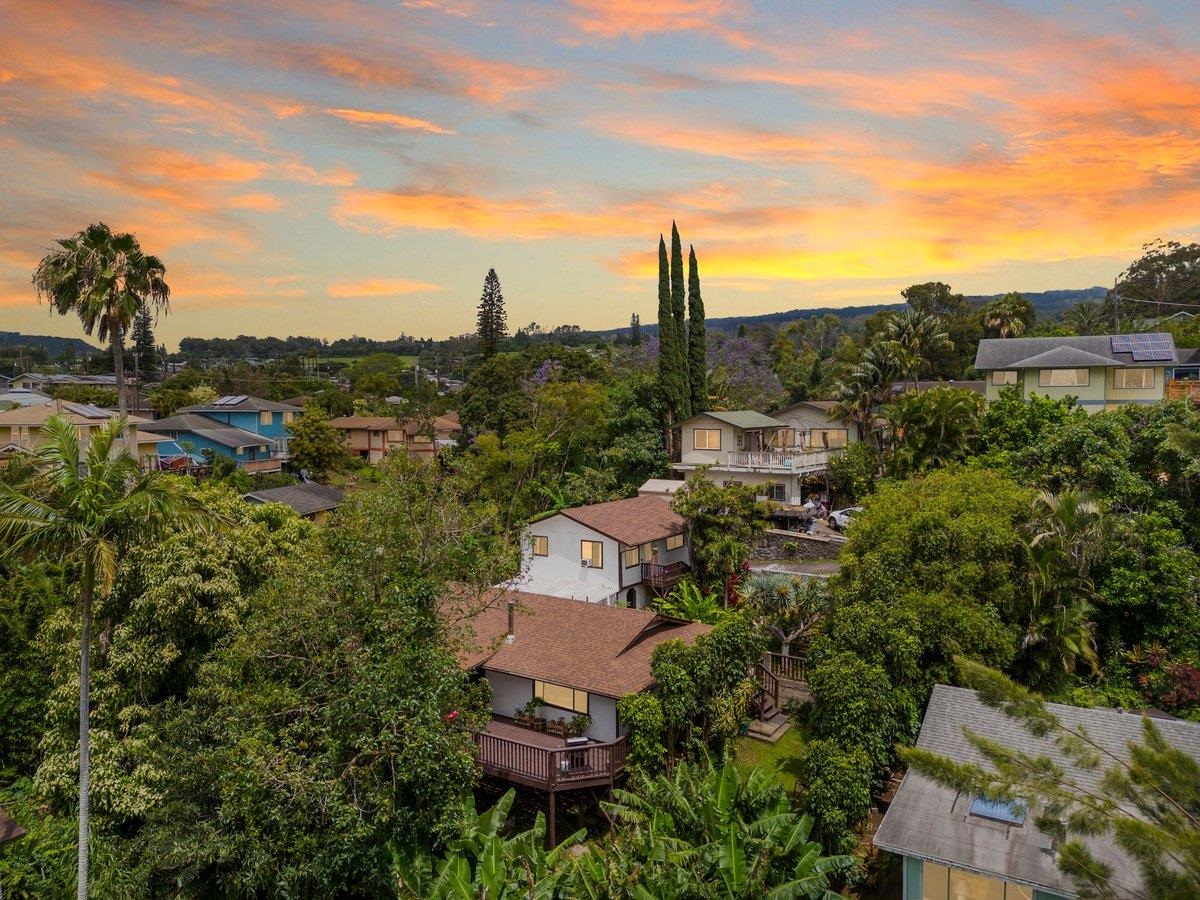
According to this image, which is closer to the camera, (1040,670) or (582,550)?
(1040,670)

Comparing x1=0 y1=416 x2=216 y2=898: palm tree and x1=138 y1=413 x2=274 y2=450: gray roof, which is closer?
x1=0 y1=416 x2=216 y2=898: palm tree

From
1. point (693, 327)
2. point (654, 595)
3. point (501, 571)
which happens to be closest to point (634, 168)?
point (693, 327)

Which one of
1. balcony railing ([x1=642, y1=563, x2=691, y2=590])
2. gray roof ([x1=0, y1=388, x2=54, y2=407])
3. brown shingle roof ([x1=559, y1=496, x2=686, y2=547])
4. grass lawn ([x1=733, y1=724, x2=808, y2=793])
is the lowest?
grass lawn ([x1=733, y1=724, x2=808, y2=793])

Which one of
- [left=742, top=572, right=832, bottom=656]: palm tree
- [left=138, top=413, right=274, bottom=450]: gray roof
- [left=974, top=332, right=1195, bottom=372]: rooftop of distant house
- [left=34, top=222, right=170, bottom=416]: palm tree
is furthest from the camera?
[left=138, top=413, right=274, bottom=450]: gray roof

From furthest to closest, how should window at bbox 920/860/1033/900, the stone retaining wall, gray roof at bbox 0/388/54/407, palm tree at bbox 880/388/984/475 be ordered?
gray roof at bbox 0/388/54/407 < the stone retaining wall < palm tree at bbox 880/388/984/475 < window at bbox 920/860/1033/900

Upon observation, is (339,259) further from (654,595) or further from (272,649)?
(272,649)

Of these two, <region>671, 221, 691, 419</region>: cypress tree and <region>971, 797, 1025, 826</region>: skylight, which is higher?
<region>671, 221, 691, 419</region>: cypress tree

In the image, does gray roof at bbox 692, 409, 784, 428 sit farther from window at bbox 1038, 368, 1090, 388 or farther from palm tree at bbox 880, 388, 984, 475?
window at bbox 1038, 368, 1090, 388

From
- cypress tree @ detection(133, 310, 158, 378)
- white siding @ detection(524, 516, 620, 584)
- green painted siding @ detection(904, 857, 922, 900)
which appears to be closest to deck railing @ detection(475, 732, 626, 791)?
green painted siding @ detection(904, 857, 922, 900)
